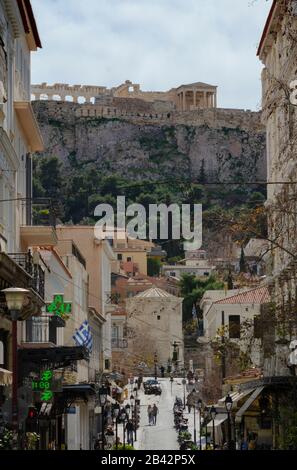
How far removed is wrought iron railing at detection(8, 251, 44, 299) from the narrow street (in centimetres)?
2366

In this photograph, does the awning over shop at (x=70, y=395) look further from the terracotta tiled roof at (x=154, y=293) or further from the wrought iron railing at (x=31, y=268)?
the terracotta tiled roof at (x=154, y=293)

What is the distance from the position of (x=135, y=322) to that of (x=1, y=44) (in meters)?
132

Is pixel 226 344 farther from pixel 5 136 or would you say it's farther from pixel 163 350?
pixel 163 350

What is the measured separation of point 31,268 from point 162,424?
50943 millimetres

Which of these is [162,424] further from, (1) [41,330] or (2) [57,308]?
(1) [41,330]

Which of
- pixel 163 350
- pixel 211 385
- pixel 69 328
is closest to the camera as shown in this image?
pixel 69 328

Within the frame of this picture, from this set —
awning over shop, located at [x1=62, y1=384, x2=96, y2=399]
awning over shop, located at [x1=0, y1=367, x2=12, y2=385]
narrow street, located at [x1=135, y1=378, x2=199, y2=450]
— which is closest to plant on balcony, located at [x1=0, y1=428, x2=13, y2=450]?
awning over shop, located at [x1=0, y1=367, x2=12, y2=385]

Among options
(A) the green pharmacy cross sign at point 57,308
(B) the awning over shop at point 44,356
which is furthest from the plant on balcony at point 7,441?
(A) the green pharmacy cross sign at point 57,308

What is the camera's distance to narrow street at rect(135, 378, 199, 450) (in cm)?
6191

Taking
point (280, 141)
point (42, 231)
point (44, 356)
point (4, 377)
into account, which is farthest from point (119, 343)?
point (4, 377)

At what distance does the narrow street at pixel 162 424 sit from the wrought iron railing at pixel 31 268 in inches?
931

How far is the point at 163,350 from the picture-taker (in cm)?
15938

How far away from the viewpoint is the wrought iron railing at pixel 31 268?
3013cm
